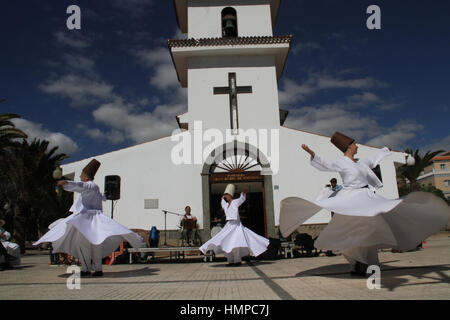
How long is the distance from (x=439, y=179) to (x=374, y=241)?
233 ft

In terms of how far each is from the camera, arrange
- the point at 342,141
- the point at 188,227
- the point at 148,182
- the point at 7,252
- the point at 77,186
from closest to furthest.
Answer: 1. the point at 342,141
2. the point at 77,186
3. the point at 7,252
4. the point at 188,227
5. the point at 148,182

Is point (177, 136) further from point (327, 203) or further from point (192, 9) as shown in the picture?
point (327, 203)

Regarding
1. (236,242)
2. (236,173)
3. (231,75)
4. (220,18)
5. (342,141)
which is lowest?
(236,242)

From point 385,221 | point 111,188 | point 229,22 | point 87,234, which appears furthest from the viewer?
point 229,22

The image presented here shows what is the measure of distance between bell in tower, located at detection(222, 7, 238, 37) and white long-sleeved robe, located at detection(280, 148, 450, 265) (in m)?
13.1

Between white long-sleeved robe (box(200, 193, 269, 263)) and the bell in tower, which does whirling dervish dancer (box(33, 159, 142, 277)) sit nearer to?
white long-sleeved robe (box(200, 193, 269, 263))

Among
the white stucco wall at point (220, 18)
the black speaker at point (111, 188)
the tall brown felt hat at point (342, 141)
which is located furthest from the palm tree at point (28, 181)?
the tall brown felt hat at point (342, 141)

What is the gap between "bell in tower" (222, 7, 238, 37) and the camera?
53.9 feet

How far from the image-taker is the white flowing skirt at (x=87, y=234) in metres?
6.06

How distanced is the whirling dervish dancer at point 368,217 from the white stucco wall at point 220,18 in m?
13.1

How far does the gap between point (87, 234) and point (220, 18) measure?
45.4 ft

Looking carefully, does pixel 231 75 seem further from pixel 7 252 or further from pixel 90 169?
pixel 7 252

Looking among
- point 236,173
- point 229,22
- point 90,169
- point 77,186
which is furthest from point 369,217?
point 229,22

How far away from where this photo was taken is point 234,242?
7.96 meters
